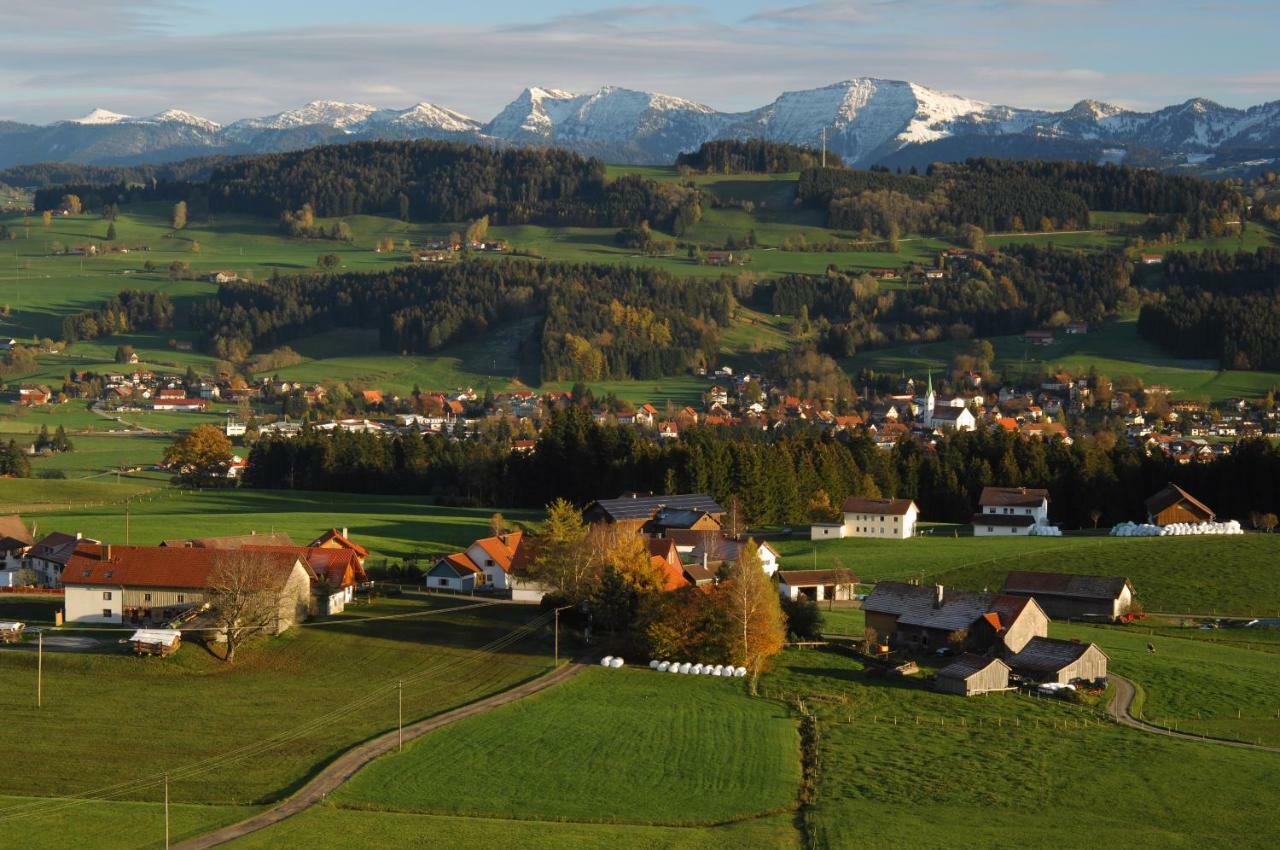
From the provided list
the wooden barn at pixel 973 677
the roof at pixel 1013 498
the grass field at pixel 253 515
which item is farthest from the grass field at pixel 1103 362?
the wooden barn at pixel 973 677

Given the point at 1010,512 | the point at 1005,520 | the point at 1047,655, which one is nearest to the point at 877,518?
the point at 1005,520

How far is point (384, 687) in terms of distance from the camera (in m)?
47.3

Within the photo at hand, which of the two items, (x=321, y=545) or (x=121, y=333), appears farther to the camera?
Answer: (x=121, y=333)

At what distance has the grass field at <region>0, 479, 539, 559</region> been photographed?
74000 mm

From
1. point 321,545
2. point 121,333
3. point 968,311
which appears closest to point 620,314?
point 968,311

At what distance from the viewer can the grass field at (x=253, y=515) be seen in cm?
7400

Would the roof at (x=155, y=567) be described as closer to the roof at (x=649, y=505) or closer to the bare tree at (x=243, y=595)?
the bare tree at (x=243, y=595)

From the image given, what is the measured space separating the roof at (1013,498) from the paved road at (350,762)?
131ft

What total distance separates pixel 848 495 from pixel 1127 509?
1579 centimetres

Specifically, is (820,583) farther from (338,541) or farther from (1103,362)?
(1103,362)

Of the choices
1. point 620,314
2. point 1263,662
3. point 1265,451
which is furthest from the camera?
point 620,314

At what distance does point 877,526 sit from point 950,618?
25.0m

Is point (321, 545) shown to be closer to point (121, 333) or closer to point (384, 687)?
point (384, 687)

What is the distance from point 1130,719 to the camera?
46.1 meters
